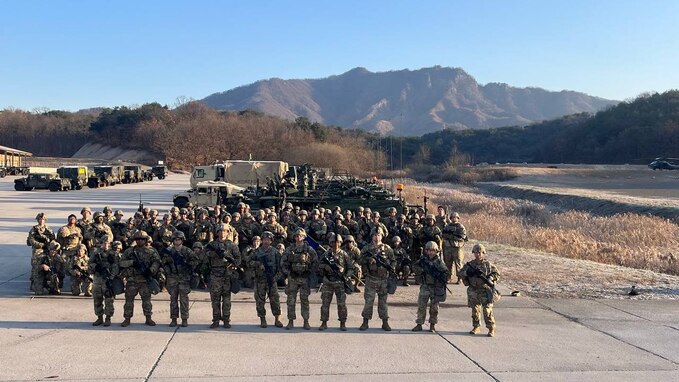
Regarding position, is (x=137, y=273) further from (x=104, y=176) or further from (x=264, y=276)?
(x=104, y=176)

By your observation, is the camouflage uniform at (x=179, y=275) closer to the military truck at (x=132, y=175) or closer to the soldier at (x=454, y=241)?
the soldier at (x=454, y=241)

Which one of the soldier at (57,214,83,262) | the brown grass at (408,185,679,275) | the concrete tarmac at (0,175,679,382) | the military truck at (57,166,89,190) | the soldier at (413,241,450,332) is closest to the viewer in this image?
the concrete tarmac at (0,175,679,382)

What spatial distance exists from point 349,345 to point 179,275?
9.46ft

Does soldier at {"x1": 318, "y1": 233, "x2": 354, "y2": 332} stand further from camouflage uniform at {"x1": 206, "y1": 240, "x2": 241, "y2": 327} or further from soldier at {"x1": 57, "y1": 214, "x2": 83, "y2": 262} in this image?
soldier at {"x1": 57, "y1": 214, "x2": 83, "y2": 262}

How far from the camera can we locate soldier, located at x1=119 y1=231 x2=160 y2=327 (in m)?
9.59

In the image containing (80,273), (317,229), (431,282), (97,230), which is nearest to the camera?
(431,282)

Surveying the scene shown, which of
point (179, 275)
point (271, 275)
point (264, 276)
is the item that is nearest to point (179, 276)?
point (179, 275)

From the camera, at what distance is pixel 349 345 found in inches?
347

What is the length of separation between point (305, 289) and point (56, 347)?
354 cm

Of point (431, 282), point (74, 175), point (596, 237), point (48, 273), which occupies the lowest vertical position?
point (596, 237)

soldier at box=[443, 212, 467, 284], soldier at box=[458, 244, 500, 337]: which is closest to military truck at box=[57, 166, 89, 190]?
soldier at box=[443, 212, 467, 284]

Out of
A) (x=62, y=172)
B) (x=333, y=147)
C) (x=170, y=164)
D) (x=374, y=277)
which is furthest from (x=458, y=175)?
(x=374, y=277)

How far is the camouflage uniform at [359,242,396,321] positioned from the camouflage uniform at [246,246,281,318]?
133 cm

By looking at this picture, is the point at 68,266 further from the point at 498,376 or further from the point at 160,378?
the point at 498,376
